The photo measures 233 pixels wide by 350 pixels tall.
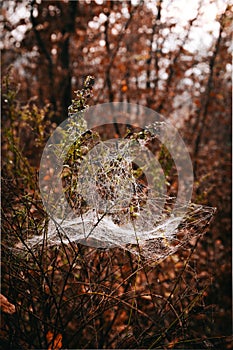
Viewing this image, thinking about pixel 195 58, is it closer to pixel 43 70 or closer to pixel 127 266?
pixel 43 70

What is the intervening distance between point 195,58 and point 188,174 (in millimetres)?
1787

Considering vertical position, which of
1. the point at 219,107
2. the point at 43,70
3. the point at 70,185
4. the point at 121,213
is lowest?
the point at 121,213

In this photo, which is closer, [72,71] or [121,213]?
[121,213]

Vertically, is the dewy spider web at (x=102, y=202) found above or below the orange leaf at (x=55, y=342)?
above

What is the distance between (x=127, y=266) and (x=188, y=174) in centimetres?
191

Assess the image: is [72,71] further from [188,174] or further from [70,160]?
[70,160]

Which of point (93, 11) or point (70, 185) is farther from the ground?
point (93, 11)

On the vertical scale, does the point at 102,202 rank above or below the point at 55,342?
above

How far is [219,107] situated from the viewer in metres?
5.53

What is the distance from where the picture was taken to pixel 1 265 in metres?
2.41

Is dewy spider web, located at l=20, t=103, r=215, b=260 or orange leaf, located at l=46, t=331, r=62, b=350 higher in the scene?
dewy spider web, located at l=20, t=103, r=215, b=260

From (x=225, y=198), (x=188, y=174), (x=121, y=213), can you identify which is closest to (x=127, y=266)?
(x=121, y=213)

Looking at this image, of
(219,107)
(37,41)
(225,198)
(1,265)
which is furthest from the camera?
(219,107)

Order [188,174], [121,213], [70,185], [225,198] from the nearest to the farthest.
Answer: [70,185], [121,213], [188,174], [225,198]
